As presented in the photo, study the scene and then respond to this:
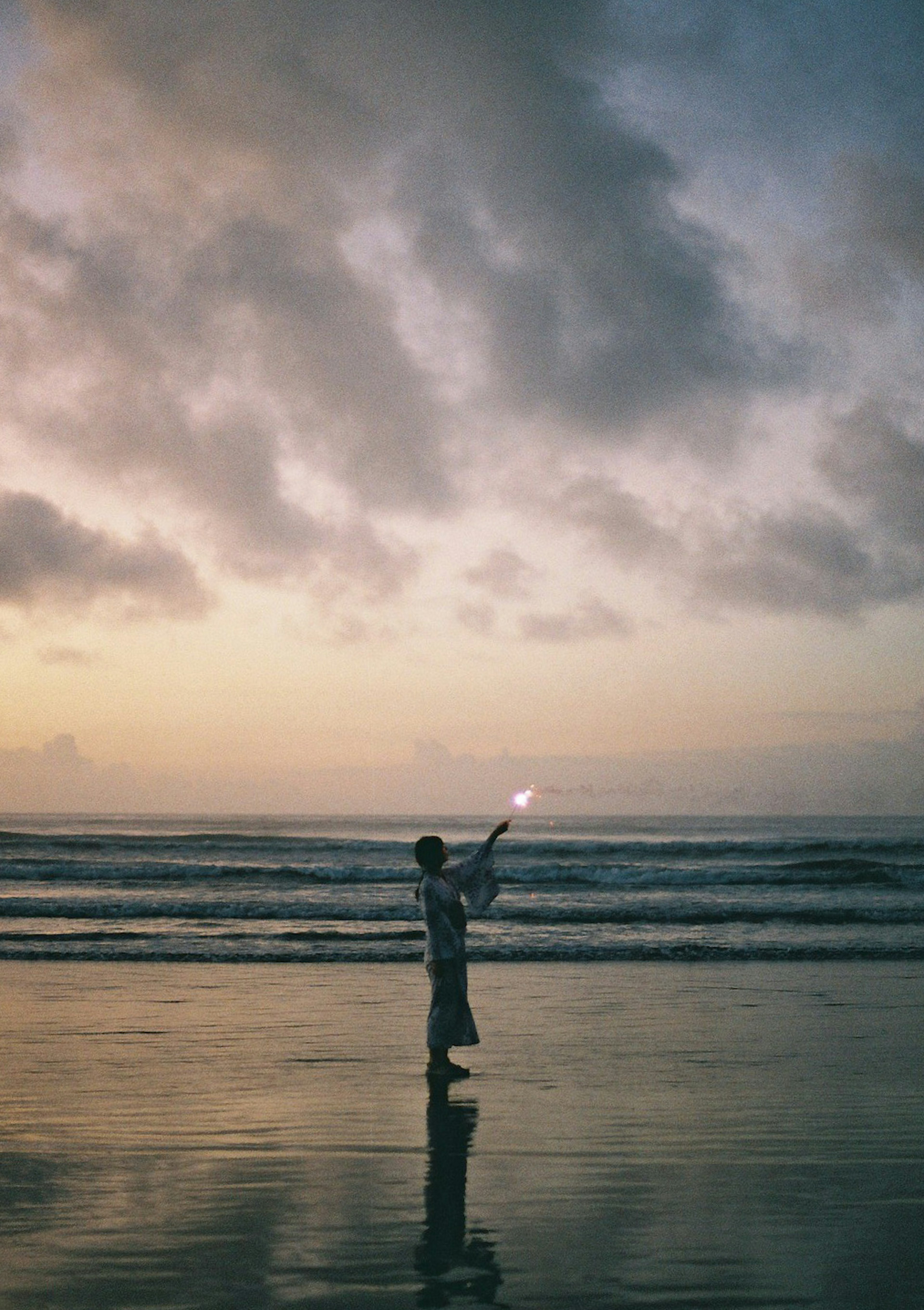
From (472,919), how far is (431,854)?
32.1 ft

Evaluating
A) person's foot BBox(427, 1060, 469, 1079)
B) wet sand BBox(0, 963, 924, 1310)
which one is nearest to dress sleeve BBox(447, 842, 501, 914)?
person's foot BBox(427, 1060, 469, 1079)

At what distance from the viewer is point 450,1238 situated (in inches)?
191

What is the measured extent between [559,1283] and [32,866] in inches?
A: 1265

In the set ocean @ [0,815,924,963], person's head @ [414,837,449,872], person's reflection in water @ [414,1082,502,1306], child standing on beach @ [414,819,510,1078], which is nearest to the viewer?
person's reflection in water @ [414,1082,502,1306]

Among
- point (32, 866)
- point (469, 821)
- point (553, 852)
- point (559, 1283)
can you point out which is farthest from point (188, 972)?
point (469, 821)

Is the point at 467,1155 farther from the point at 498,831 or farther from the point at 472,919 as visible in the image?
the point at 472,919

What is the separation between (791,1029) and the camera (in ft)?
33.6

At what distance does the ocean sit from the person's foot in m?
6.91

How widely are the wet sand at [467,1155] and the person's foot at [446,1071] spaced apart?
163 mm

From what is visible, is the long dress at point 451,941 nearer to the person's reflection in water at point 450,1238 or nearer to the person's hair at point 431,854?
the person's hair at point 431,854

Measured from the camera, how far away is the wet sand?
175 inches

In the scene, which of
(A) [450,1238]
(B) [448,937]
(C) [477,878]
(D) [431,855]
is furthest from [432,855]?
(A) [450,1238]

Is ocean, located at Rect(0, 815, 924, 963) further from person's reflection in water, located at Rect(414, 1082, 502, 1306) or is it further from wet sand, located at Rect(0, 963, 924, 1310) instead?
person's reflection in water, located at Rect(414, 1082, 502, 1306)

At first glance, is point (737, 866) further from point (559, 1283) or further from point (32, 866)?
point (559, 1283)
